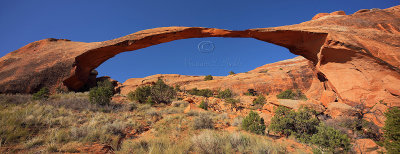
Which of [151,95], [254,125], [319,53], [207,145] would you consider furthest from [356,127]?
[151,95]

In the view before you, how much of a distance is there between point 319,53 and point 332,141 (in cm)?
599

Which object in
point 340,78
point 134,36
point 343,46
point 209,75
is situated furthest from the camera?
point 209,75

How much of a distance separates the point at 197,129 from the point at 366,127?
6853mm

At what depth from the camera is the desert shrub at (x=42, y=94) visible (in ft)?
25.8

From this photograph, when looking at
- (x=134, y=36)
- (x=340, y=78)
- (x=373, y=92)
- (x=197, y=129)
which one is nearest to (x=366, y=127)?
(x=373, y=92)

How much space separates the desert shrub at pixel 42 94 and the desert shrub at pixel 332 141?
13253 mm

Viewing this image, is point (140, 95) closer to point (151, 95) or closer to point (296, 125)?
point (151, 95)

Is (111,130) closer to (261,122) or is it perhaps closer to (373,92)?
(261,122)

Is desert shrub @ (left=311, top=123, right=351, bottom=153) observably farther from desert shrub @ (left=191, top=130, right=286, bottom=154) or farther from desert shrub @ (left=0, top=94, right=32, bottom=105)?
desert shrub @ (left=0, top=94, right=32, bottom=105)

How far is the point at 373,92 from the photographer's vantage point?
612 centimetres

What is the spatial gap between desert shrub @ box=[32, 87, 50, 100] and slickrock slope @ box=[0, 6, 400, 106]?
16.7 inches

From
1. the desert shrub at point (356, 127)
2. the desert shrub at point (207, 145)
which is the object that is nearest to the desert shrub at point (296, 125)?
the desert shrub at point (356, 127)

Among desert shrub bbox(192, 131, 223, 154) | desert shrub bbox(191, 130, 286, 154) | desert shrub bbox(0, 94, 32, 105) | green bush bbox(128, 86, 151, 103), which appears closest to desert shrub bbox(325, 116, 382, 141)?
desert shrub bbox(191, 130, 286, 154)

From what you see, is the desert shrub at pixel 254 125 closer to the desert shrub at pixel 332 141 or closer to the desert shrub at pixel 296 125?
the desert shrub at pixel 296 125
